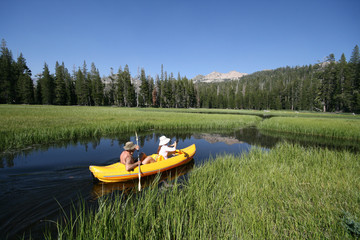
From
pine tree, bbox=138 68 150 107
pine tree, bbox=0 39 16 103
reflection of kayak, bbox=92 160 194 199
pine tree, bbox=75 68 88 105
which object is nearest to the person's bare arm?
reflection of kayak, bbox=92 160 194 199

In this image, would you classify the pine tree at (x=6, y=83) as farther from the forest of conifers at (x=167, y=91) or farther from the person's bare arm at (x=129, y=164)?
the person's bare arm at (x=129, y=164)

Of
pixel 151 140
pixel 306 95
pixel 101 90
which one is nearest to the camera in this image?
pixel 151 140

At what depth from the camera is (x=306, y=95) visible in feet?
193

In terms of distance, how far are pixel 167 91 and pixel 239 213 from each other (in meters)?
68.8

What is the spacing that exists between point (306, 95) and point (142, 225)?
74.8m

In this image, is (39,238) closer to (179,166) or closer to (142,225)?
(142,225)

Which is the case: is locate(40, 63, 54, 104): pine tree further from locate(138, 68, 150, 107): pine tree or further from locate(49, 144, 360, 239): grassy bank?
locate(49, 144, 360, 239): grassy bank

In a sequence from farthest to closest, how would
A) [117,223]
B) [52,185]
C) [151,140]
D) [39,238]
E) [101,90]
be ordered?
1. [101,90]
2. [151,140]
3. [52,185]
4. [39,238]
5. [117,223]

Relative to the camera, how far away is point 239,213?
132 inches

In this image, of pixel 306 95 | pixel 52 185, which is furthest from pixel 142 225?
pixel 306 95

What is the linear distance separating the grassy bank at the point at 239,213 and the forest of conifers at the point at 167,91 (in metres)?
54.0

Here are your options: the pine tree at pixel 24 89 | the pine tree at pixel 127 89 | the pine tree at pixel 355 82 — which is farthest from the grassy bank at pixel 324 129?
the pine tree at pixel 24 89

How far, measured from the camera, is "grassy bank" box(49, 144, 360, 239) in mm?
2758

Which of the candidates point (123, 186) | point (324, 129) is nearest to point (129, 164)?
point (123, 186)
